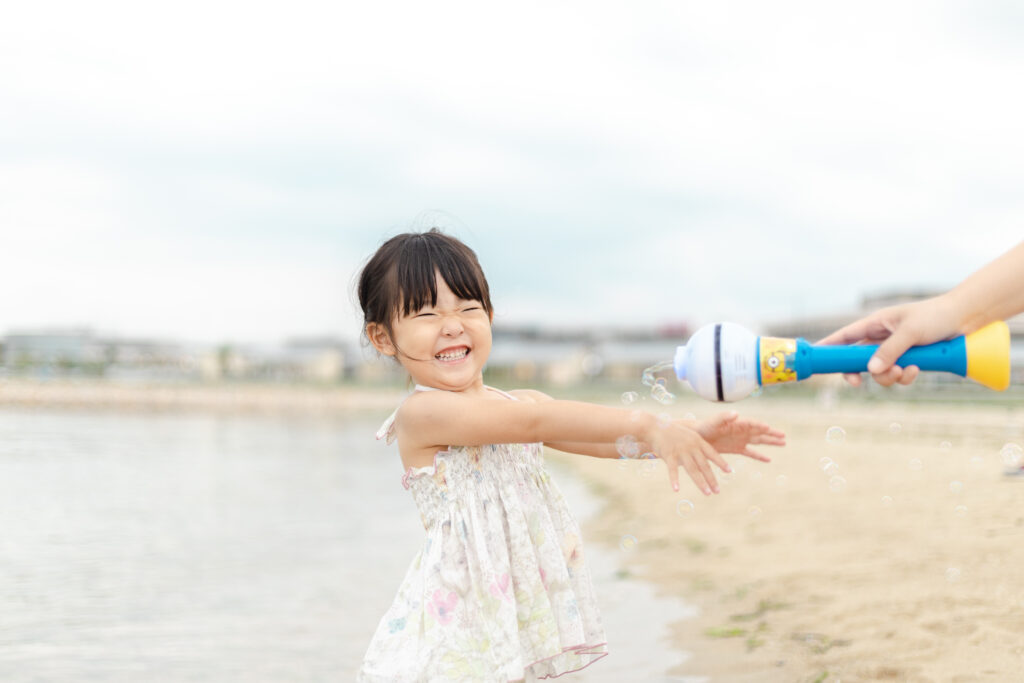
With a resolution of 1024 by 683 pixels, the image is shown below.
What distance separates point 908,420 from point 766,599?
2011 centimetres

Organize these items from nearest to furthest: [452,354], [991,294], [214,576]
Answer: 1. [991,294]
2. [452,354]
3. [214,576]

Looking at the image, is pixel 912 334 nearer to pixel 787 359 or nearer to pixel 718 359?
pixel 787 359

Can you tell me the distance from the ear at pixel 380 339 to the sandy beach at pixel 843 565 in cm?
79

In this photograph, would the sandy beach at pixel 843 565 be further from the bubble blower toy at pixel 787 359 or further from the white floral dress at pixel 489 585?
the white floral dress at pixel 489 585

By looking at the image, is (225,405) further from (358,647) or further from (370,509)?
(358,647)

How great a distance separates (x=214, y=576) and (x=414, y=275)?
21.0ft

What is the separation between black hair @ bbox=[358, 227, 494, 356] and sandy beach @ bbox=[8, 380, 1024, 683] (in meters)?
0.74

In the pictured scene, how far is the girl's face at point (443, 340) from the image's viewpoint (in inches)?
98.1

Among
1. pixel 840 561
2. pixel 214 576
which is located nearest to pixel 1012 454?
pixel 840 561

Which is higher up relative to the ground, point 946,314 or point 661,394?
point 946,314

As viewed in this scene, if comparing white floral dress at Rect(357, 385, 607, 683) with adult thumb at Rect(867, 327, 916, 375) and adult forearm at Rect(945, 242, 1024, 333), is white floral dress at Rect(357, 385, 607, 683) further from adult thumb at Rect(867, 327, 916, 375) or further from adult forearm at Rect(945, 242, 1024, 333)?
adult forearm at Rect(945, 242, 1024, 333)

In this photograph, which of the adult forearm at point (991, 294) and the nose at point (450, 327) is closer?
the adult forearm at point (991, 294)

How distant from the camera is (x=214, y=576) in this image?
8.02 meters

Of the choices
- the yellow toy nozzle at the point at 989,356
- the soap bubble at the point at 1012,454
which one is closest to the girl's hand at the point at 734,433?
the yellow toy nozzle at the point at 989,356
